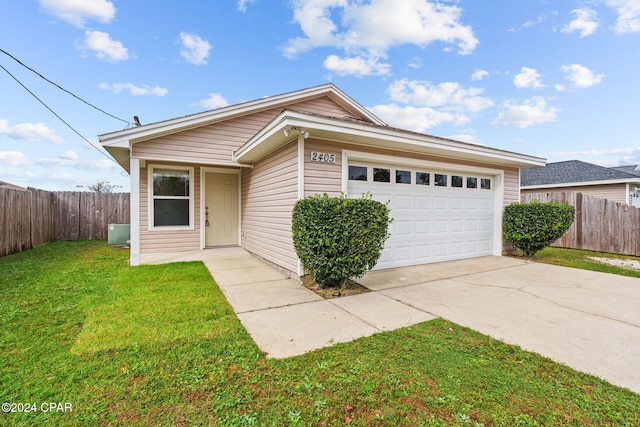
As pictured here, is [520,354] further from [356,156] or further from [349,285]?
[356,156]

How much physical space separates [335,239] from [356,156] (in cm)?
207

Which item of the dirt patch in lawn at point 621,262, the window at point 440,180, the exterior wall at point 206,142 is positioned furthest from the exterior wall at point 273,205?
the dirt patch in lawn at point 621,262

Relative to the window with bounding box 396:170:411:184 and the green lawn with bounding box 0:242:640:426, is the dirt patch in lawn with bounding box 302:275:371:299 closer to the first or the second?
the green lawn with bounding box 0:242:640:426

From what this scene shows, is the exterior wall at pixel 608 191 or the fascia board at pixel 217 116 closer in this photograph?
the fascia board at pixel 217 116

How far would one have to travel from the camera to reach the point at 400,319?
347 centimetres

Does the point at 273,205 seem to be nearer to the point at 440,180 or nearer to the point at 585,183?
the point at 440,180

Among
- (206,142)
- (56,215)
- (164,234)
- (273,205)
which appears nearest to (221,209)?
(164,234)

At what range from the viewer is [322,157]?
17.0 feet

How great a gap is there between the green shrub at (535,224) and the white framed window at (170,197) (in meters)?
8.84

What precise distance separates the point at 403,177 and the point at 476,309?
331 centimetres

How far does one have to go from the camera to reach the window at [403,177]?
6.32 metres

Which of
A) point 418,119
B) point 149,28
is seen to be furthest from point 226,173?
point 418,119

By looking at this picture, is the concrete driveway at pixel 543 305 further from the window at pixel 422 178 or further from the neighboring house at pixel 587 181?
the neighboring house at pixel 587 181

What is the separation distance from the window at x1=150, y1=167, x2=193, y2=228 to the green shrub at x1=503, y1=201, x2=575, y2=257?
8863mm
